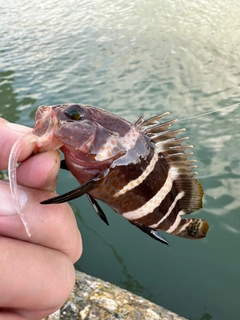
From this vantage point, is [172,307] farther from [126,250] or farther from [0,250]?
[0,250]

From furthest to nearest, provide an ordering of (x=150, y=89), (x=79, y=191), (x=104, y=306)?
(x=150, y=89) < (x=104, y=306) < (x=79, y=191)

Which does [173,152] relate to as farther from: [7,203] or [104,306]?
[104,306]

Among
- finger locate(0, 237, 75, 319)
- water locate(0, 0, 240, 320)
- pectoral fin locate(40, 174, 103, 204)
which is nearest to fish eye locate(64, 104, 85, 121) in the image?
pectoral fin locate(40, 174, 103, 204)

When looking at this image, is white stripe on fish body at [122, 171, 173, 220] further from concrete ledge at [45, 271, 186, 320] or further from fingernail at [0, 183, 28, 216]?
concrete ledge at [45, 271, 186, 320]

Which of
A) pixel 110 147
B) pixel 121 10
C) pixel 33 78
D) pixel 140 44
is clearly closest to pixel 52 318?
pixel 110 147

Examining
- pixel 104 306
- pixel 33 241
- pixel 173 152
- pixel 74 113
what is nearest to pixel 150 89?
pixel 104 306

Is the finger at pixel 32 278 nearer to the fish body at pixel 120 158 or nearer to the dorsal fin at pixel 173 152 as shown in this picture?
the fish body at pixel 120 158
